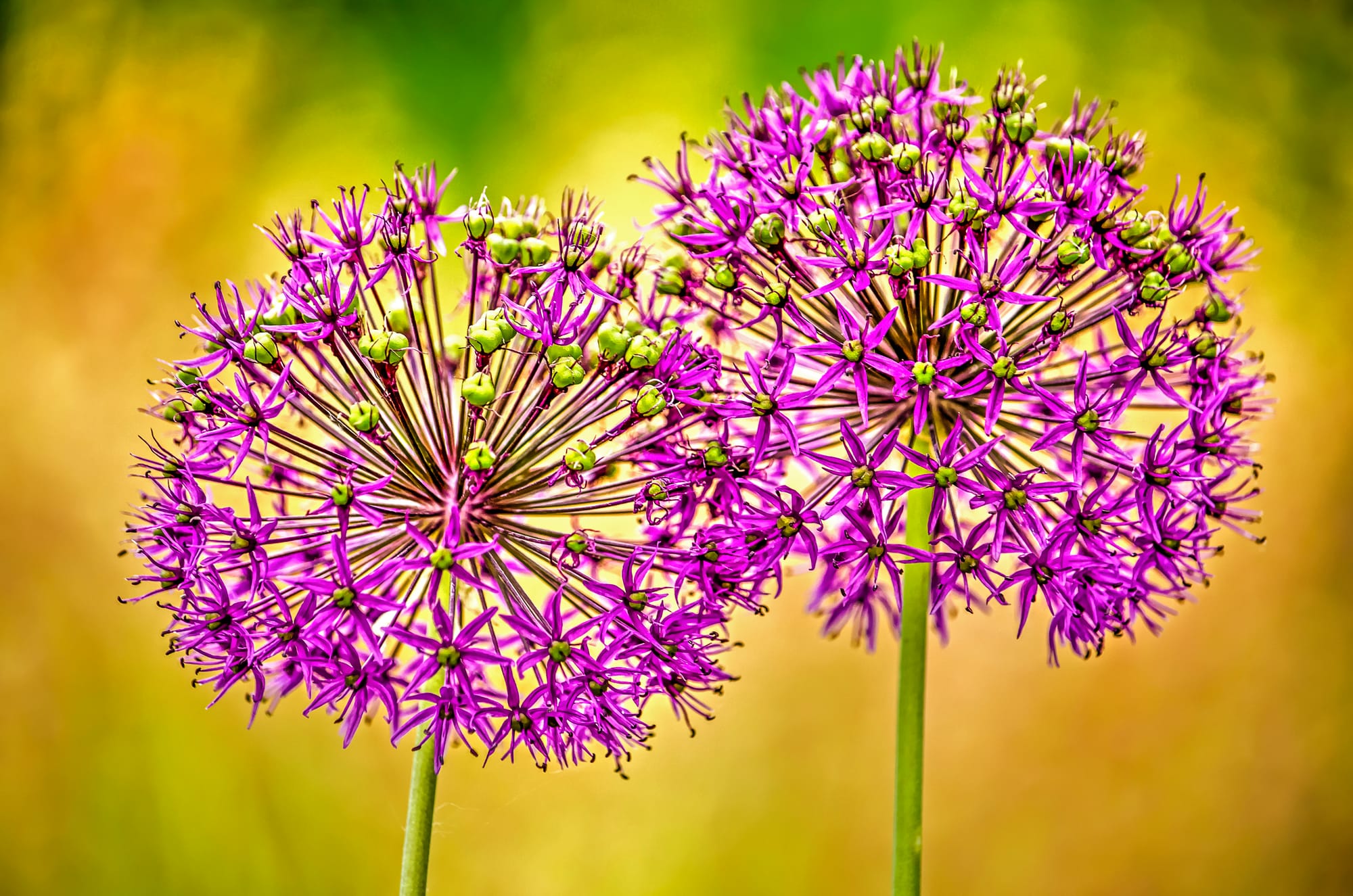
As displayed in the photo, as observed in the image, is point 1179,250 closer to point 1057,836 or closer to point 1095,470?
point 1095,470

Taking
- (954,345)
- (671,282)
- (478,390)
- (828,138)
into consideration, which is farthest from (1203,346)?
(478,390)

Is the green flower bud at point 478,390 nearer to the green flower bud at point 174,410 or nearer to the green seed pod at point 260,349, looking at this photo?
the green seed pod at point 260,349

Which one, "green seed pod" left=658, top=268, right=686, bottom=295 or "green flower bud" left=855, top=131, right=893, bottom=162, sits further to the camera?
"green seed pod" left=658, top=268, right=686, bottom=295

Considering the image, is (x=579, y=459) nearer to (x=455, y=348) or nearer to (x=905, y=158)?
(x=455, y=348)

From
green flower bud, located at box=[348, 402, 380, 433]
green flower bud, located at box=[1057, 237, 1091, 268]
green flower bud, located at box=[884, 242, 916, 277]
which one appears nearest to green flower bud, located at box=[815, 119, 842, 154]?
green flower bud, located at box=[884, 242, 916, 277]

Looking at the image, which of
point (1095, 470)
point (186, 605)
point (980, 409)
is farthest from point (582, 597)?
point (1095, 470)

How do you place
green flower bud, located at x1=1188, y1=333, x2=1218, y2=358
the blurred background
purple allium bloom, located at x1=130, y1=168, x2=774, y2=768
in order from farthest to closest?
the blurred background, green flower bud, located at x1=1188, y1=333, x2=1218, y2=358, purple allium bloom, located at x1=130, y1=168, x2=774, y2=768

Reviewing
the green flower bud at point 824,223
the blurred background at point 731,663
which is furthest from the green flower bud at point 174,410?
the blurred background at point 731,663

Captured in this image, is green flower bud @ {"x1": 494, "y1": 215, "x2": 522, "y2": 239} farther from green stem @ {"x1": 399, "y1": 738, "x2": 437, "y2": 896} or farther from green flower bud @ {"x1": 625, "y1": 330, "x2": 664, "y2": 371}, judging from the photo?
green stem @ {"x1": 399, "y1": 738, "x2": 437, "y2": 896}
